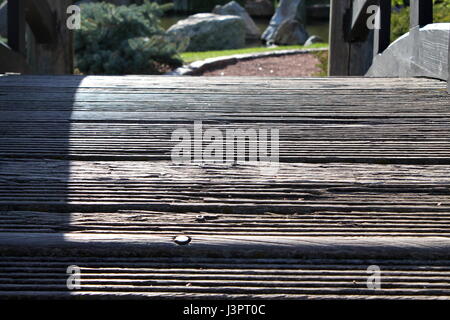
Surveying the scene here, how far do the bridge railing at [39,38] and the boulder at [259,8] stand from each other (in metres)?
18.4

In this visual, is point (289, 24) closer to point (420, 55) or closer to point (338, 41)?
point (338, 41)

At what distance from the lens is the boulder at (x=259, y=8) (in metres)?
23.6

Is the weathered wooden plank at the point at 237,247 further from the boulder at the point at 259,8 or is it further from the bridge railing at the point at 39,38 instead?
the boulder at the point at 259,8

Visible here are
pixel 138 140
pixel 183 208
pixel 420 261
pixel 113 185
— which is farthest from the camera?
pixel 138 140

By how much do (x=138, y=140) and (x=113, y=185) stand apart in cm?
58

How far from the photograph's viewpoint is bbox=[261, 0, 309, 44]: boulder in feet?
54.3

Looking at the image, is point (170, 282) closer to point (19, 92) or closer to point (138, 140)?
point (138, 140)

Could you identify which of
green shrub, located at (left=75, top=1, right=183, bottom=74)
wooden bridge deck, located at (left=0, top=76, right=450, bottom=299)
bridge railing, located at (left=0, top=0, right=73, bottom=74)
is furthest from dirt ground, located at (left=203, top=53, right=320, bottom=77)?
wooden bridge deck, located at (left=0, top=76, right=450, bottom=299)

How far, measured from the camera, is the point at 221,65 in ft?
34.8

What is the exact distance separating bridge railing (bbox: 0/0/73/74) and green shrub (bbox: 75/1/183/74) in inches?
132

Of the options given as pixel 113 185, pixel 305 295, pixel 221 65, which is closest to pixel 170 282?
pixel 305 295

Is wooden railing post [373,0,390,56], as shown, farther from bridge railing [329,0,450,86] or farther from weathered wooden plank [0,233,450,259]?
weathered wooden plank [0,233,450,259]

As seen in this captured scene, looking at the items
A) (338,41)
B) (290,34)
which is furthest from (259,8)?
(338,41)
